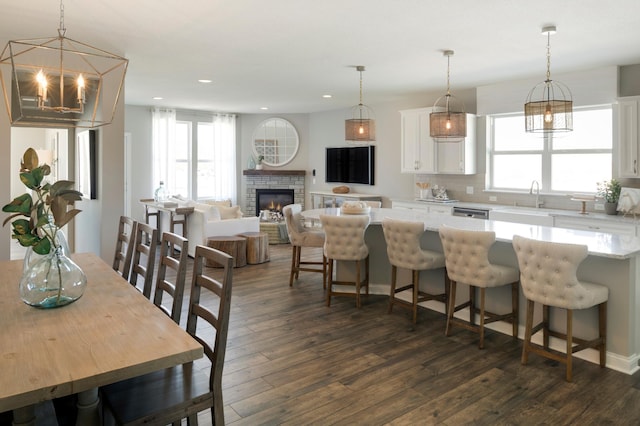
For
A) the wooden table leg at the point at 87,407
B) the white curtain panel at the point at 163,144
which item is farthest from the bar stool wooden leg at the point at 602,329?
the white curtain panel at the point at 163,144

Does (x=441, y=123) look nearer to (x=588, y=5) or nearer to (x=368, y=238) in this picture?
(x=368, y=238)

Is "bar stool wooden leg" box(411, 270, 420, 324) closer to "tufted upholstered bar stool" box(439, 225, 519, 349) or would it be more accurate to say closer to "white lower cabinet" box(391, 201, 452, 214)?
"tufted upholstered bar stool" box(439, 225, 519, 349)

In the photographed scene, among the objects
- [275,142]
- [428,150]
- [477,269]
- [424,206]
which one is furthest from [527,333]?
[275,142]

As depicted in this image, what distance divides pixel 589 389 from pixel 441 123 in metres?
3.03

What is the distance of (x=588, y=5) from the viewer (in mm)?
3557

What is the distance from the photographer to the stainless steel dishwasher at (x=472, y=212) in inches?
258

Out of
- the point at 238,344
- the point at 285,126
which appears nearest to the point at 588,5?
the point at 238,344

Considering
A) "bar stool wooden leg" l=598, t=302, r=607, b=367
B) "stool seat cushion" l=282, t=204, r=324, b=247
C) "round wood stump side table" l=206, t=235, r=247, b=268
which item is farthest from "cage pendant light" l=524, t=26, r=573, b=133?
"round wood stump side table" l=206, t=235, r=247, b=268

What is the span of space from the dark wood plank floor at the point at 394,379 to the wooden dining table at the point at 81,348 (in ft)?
3.14

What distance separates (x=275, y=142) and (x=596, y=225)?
7.10 meters

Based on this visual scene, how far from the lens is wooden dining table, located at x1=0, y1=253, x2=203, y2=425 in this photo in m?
1.44

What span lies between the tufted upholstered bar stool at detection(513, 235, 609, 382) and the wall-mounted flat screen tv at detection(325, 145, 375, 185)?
231 inches

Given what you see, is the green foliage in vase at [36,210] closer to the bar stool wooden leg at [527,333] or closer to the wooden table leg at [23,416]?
the wooden table leg at [23,416]

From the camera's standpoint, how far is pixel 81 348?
1687mm
